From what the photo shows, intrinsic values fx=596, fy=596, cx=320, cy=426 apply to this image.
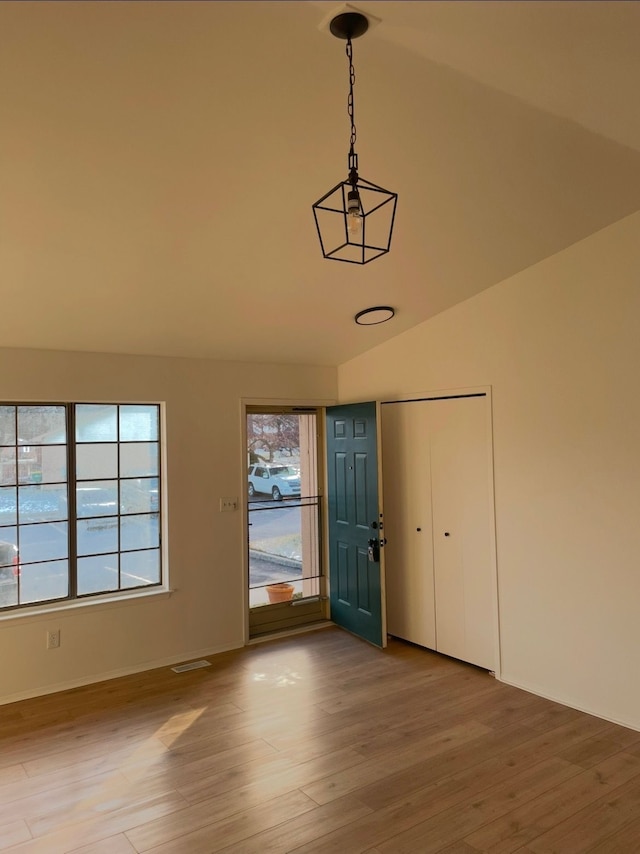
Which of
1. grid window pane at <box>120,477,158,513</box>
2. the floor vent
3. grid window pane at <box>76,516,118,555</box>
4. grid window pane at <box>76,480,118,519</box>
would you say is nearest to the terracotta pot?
the floor vent

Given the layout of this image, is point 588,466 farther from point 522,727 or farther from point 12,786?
point 12,786

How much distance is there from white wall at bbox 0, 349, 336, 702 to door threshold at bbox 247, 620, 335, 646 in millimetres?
195

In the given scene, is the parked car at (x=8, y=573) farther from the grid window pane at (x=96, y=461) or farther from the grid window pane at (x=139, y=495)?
the grid window pane at (x=139, y=495)

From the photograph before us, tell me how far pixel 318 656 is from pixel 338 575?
852 mm

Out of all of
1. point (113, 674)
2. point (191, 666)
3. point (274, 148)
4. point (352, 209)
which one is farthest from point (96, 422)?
point (352, 209)

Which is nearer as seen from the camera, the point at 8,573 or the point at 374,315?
the point at 8,573

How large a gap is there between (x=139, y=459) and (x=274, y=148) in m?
2.74

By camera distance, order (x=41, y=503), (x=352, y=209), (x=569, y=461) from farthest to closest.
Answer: (x=41, y=503) → (x=569, y=461) → (x=352, y=209)

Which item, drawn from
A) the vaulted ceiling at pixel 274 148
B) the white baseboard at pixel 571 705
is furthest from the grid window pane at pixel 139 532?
the white baseboard at pixel 571 705

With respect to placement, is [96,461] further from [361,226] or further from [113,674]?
[361,226]

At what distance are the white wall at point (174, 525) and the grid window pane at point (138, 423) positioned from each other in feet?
0.46

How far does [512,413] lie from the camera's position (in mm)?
4055

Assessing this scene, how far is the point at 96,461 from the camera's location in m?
4.39

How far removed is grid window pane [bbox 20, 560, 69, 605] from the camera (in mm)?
4121
